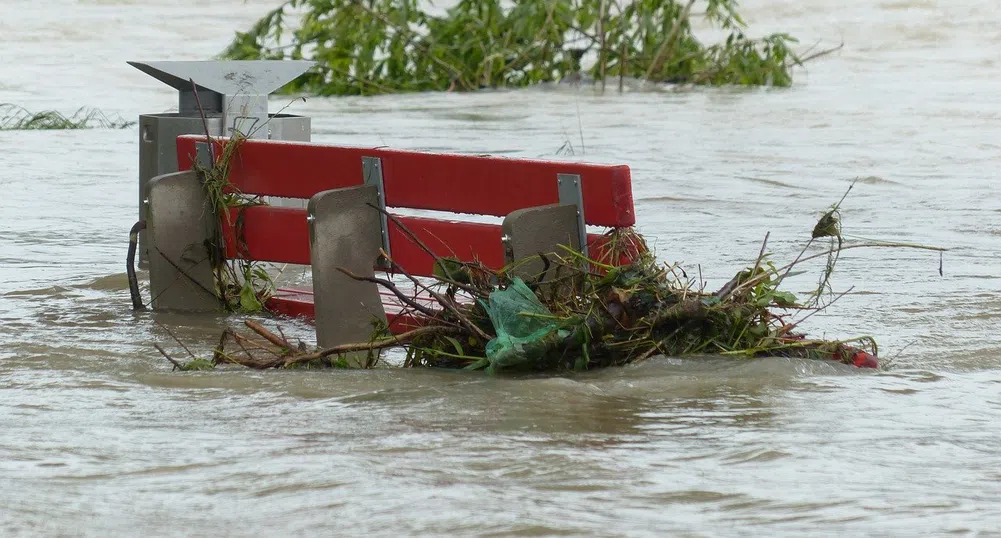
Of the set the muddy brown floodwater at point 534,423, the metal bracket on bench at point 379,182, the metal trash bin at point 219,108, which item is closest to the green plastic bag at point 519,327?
the muddy brown floodwater at point 534,423

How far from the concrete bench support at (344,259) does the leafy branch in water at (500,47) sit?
36.5ft

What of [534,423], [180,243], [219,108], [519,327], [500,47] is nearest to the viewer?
[534,423]

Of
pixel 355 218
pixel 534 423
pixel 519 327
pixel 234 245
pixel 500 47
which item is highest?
pixel 500 47

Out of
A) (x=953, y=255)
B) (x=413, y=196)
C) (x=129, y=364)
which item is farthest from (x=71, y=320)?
(x=953, y=255)

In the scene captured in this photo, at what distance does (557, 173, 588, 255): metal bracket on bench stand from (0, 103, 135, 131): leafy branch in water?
10127mm

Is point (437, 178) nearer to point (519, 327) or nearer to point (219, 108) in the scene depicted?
point (519, 327)

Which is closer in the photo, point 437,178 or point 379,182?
point 437,178

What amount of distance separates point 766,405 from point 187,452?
1.75 m

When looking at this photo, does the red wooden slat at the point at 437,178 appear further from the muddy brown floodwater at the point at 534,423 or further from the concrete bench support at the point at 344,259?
the muddy brown floodwater at the point at 534,423

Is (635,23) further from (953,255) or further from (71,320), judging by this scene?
(71,320)

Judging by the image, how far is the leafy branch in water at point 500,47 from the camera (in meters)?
16.8

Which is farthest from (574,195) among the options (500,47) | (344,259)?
(500,47)

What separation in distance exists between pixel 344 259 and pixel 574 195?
1.02 m

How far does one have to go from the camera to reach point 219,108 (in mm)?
6805
